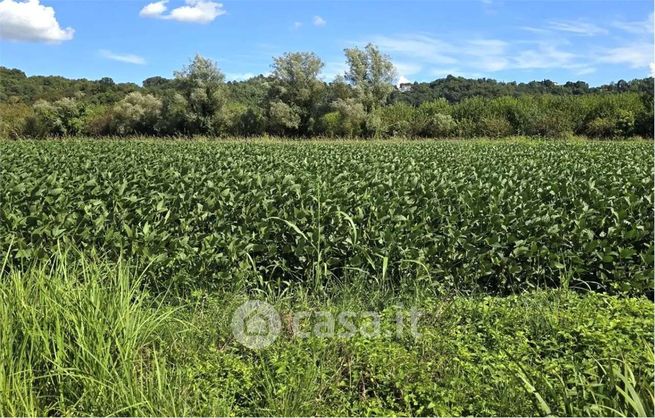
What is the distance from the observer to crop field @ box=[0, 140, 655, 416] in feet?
10.0

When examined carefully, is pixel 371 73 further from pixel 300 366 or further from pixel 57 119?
pixel 300 366

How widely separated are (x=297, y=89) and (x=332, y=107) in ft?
13.4

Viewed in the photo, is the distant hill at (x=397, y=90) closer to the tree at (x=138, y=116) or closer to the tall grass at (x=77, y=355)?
the tree at (x=138, y=116)

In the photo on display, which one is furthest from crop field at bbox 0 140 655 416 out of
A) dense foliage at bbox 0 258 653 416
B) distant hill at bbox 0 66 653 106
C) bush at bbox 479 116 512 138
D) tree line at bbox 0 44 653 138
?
distant hill at bbox 0 66 653 106

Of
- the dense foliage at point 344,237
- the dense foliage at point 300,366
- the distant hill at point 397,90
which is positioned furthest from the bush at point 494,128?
the dense foliage at point 300,366

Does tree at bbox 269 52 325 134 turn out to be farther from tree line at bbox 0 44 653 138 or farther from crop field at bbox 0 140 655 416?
crop field at bbox 0 140 655 416

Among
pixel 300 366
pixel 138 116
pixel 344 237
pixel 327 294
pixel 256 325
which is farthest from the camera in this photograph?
pixel 138 116

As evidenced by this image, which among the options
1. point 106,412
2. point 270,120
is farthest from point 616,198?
point 270,120

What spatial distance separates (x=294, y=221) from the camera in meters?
5.56

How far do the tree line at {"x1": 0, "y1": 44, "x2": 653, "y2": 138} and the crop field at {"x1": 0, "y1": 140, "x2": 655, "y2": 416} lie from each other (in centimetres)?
3787

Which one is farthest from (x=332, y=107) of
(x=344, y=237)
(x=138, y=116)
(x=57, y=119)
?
(x=344, y=237)

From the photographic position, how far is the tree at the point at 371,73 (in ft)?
159

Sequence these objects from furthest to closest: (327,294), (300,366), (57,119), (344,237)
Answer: (57,119) → (344,237) → (327,294) → (300,366)

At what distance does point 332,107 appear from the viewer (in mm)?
47406
